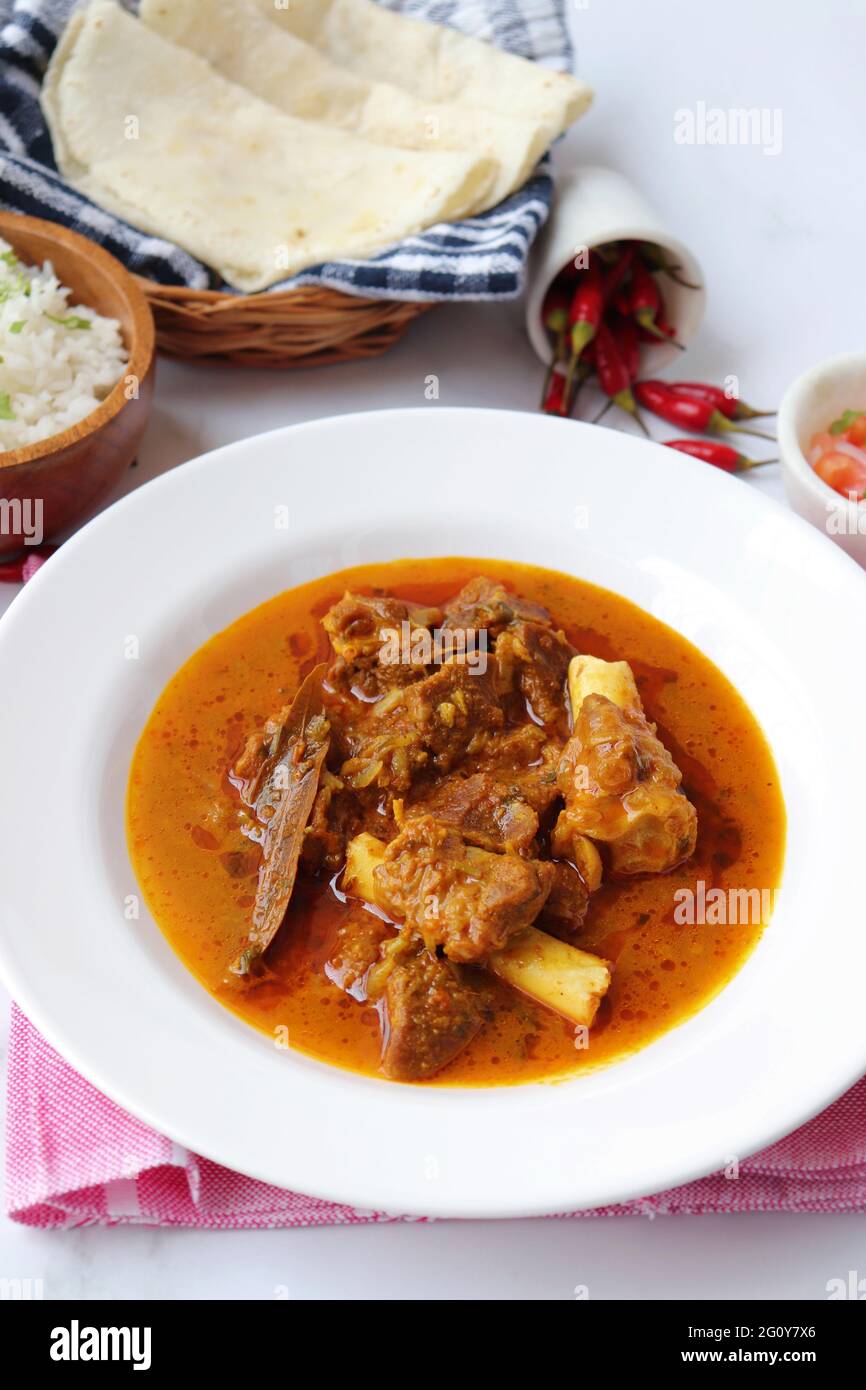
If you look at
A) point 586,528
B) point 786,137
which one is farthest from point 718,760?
point 786,137

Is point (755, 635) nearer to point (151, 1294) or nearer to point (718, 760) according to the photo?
point (718, 760)

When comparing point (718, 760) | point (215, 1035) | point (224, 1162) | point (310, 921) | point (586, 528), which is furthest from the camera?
point (586, 528)

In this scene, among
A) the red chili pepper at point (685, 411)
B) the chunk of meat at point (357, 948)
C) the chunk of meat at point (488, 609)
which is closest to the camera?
the chunk of meat at point (357, 948)

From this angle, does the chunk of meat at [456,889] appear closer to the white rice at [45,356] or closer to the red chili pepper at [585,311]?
the white rice at [45,356]

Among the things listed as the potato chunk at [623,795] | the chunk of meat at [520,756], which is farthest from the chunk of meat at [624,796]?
the chunk of meat at [520,756]

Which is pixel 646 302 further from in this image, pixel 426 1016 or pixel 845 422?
pixel 426 1016

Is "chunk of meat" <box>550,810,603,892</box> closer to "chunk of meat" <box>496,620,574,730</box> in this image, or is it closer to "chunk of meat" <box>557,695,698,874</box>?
"chunk of meat" <box>557,695,698,874</box>

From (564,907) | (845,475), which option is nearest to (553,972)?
(564,907)
